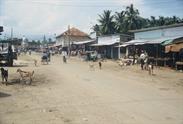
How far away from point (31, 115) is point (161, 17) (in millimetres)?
58329

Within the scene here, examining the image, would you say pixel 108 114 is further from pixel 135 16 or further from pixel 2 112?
pixel 135 16

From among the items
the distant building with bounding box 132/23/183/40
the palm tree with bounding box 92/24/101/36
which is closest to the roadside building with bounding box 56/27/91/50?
the palm tree with bounding box 92/24/101/36

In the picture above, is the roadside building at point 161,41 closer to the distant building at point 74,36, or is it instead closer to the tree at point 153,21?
the tree at point 153,21

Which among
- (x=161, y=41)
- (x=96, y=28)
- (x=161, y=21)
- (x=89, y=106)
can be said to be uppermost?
(x=161, y=21)

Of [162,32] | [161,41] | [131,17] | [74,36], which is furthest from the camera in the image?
[74,36]

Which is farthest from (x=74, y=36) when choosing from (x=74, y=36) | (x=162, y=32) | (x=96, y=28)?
(x=162, y=32)

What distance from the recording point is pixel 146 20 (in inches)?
2638

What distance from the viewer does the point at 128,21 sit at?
61.2m

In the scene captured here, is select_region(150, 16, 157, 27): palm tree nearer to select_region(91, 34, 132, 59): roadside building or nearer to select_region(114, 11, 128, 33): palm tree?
select_region(114, 11, 128, 33): palm tree

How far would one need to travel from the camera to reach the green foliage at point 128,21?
60.8 meters

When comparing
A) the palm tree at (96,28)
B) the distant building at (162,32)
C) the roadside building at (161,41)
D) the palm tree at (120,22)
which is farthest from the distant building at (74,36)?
the roadside building at (161,41)

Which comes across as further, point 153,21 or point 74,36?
point 74,36

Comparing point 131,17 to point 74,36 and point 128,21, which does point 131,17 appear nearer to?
point 128,21

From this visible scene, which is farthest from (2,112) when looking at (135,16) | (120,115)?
(135,16)
